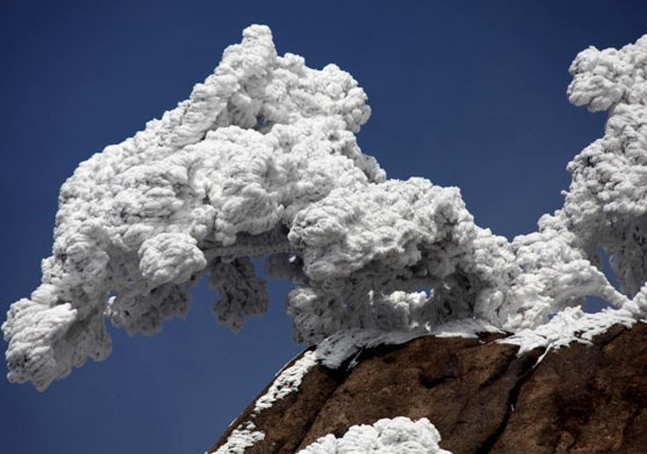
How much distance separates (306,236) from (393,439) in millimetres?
1970

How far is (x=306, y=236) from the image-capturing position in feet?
23.8

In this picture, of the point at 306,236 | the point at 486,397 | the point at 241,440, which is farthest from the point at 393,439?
the point at 306,236

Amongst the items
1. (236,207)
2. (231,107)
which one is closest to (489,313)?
(236,207)

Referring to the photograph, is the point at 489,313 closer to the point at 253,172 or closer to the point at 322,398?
the point at 322,398

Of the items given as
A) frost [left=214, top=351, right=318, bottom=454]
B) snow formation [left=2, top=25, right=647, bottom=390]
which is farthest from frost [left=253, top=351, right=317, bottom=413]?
snow formation [left=2, top=25, right=647, bottom=390]

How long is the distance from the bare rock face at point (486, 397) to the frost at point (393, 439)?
570 mm

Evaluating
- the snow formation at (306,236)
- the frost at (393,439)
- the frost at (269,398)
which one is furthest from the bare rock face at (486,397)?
the frost at (393,439)

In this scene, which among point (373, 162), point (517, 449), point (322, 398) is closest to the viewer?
point (517, 449)

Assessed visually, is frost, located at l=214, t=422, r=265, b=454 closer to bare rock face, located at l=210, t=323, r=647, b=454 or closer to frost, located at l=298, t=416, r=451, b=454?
bare rock face, located at l=210, t=323, r=647, b=454

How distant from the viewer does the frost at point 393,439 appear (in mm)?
5715

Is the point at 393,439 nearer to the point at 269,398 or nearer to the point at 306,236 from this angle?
the point at 269,398

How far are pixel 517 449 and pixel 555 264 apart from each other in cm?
247

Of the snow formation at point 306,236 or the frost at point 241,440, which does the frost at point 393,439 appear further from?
the snow formation at point 306,236

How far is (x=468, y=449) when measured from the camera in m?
6.25
